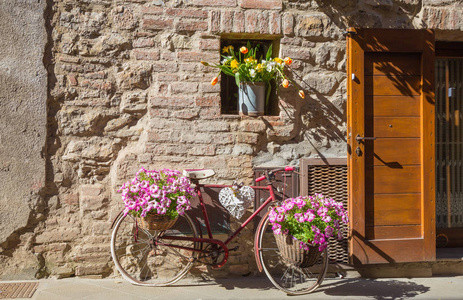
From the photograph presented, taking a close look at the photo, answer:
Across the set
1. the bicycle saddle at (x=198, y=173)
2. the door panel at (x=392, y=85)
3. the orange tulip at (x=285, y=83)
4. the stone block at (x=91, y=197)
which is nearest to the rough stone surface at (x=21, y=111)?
the stone block at (x=91, y=197)

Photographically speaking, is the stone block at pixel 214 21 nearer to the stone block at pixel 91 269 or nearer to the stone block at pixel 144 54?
the stone block at pixel 144 54

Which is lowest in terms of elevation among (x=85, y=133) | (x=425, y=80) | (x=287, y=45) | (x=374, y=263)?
(x=374, y=263)

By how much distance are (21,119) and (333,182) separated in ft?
9.14

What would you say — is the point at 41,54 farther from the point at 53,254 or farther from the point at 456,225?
the point at 456,225

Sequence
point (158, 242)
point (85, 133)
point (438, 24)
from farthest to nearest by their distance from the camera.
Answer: point (438, 24) → point (85, 133) → point (158, 242)

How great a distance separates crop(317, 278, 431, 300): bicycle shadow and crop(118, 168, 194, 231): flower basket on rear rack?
1423 millimetres

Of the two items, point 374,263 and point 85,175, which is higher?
point 85,175

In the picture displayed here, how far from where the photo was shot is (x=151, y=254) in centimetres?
433

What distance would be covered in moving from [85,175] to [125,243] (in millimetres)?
692

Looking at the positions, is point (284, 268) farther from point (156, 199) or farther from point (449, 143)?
point (449, 143)

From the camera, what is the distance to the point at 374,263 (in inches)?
172

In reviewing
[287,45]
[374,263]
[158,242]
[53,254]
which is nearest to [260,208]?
[158,242]

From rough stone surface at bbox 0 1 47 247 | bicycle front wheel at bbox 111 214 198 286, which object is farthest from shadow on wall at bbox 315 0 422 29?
rough stone surface at bbox 0 1 47 247

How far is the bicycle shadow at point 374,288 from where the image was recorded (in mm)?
4004
